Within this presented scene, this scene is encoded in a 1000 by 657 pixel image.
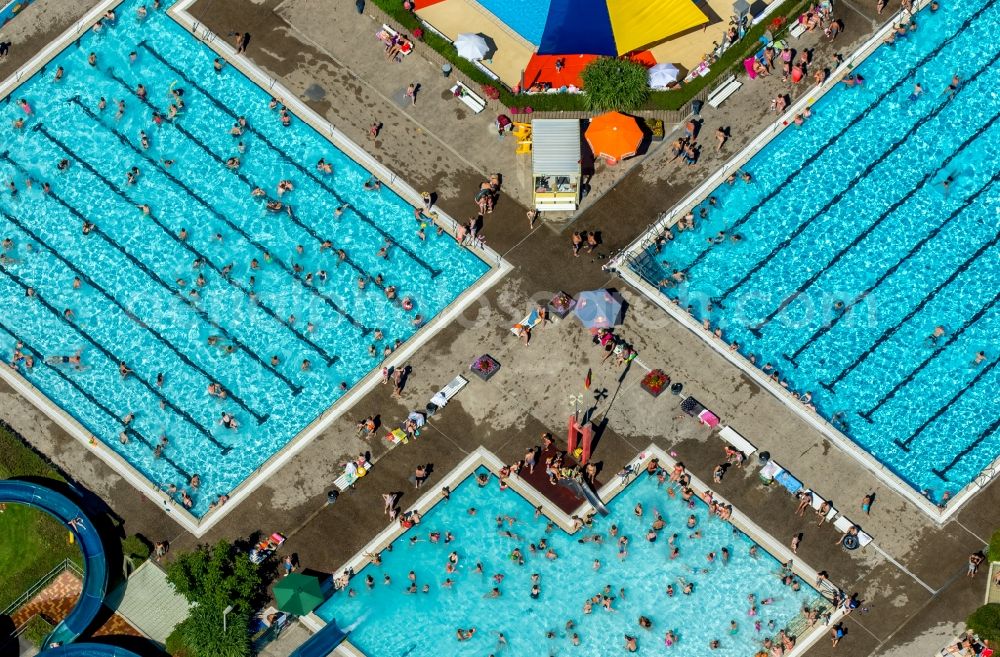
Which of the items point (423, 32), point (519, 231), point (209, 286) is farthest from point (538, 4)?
point (209, 286)

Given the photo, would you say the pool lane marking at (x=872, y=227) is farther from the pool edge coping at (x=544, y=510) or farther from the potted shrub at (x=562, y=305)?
the potted shrub at (x=562, y=305)

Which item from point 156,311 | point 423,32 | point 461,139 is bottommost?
point 156,311

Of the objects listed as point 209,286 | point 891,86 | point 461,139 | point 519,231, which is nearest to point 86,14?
point 209,286

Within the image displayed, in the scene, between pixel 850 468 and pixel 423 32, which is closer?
pixel 850 468

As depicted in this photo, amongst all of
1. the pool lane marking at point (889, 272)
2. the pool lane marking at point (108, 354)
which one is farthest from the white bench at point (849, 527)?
the pool lane marking at point (108, 354)

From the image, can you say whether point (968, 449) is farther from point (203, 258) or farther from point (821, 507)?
point (203, 258)

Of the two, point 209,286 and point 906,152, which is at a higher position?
point 906,152

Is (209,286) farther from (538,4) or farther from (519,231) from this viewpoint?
(538,4)
